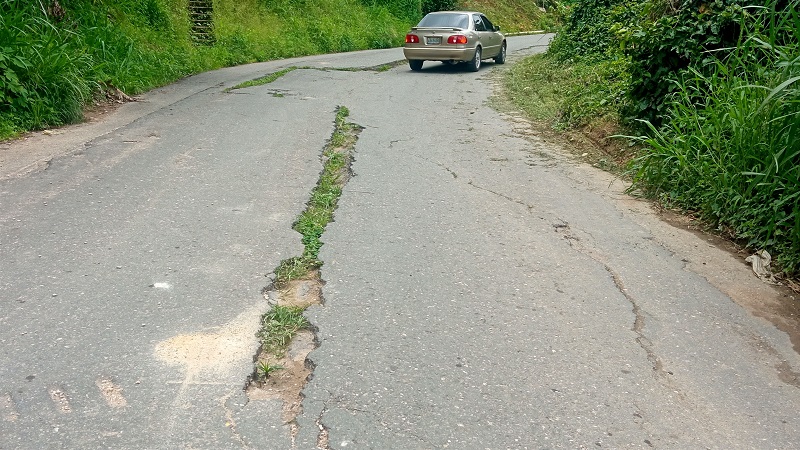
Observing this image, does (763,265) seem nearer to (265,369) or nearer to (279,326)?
(279,326)

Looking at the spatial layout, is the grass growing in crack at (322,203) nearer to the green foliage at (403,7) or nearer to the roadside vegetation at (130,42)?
the roadside vegetation at (130,42)

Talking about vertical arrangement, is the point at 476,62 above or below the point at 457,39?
below

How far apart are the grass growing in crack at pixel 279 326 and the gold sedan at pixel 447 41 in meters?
14.1

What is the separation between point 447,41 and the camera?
17453 mm

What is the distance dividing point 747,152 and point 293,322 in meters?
4.17

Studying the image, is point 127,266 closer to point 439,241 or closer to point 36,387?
point 36,387

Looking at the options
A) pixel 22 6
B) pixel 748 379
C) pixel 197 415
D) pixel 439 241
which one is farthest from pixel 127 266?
pixel 22 6

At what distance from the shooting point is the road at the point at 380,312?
3.21m

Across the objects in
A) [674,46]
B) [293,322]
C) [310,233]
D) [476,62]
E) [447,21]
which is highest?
[674,46]

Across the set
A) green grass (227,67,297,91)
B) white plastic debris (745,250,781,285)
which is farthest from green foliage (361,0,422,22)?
white plastic debris (745,250,781,285)

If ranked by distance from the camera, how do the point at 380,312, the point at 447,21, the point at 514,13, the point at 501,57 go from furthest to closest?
the point at 514,13
the point at 501,57
the point at 447,21
the point at 380,312

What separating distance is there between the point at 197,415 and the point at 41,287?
182 cm

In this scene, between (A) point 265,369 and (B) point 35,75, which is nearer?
(A) point 265,369

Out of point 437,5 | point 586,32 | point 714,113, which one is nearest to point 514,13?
point 437,5
